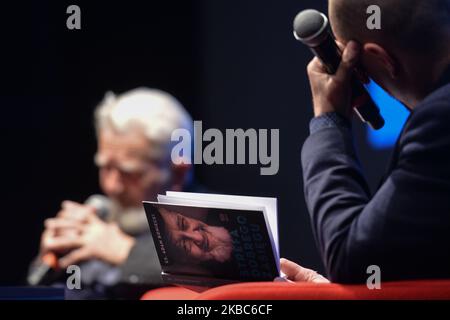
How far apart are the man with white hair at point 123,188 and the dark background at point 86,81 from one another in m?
0.83

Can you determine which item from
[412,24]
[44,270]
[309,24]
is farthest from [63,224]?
[412,24]

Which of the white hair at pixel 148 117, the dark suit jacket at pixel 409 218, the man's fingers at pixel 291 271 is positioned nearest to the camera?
the dark suit jacket at pixel 409 218

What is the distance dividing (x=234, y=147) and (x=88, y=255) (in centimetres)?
63

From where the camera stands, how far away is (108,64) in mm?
4176

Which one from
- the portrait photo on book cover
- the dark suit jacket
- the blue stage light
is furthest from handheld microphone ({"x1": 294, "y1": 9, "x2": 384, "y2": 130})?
the blue stage light

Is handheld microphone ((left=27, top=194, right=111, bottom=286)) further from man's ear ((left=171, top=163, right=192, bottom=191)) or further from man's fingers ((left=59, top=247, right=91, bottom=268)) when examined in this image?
man's ear ((left=171, top=163, right=192, bottom=191))

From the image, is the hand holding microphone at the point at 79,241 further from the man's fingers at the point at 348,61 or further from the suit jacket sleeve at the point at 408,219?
the suit jacket sleeve at the point at 408,219

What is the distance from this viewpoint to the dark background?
385 centimetres

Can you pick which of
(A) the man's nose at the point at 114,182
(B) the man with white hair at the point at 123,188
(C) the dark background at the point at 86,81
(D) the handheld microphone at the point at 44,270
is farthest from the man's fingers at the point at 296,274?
(C) the dark background at the point at 86,81

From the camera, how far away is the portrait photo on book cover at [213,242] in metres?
1.33

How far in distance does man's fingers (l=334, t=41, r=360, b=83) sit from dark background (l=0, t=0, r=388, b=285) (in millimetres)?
2288

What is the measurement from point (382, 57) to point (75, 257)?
1627mm
